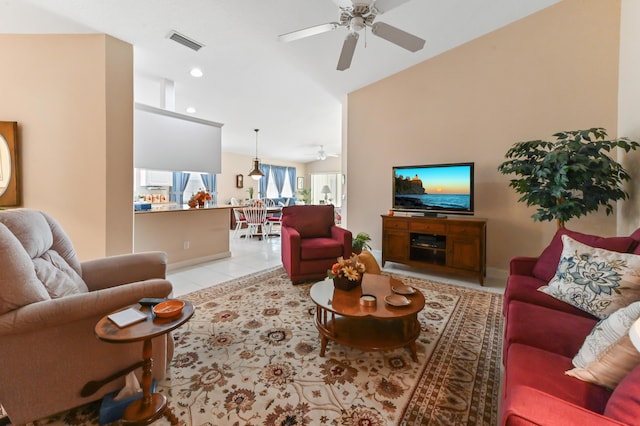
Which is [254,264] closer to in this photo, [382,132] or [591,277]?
[382,132]

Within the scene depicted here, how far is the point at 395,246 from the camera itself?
3988 mm

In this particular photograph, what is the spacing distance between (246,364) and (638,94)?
3.90 metres

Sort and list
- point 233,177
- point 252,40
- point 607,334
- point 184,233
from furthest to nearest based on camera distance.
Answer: point 233,177, point 184,233, point 252,40, point 607,334

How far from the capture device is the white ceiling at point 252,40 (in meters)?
2.79

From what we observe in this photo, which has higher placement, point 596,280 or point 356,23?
point 356,23

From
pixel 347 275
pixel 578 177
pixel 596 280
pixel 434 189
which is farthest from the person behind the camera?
pixel 434 189

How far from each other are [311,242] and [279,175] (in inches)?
294

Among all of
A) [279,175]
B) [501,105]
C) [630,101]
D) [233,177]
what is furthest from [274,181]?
[630,101]

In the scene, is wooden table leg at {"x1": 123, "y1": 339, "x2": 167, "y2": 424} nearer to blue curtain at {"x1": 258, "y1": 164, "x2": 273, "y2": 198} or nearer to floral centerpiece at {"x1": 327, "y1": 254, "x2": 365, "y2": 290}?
floral centerpiece at {"x1": 327, "y1": 254, "x2": 365, "y2": 290}

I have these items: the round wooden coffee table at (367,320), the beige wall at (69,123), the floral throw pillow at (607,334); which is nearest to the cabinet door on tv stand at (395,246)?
the round wooden coffee table at (367,320)

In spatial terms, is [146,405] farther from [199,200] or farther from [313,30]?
[199,200]

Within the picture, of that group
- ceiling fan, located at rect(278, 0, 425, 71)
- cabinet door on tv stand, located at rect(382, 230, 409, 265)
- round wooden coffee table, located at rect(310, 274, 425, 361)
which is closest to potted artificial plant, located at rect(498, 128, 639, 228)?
cabinet door on tv stand, located at rect(382, 230, 409, 265)

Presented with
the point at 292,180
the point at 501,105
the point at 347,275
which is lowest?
the point at 347,275

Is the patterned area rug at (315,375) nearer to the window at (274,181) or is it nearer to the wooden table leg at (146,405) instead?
the wooden table leg at (146,405)
